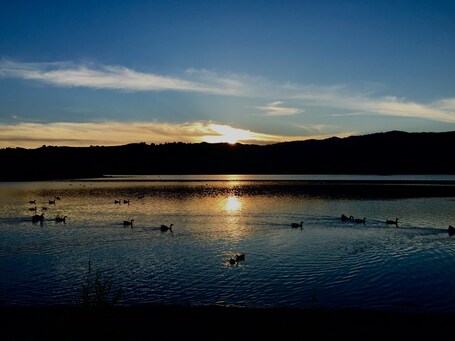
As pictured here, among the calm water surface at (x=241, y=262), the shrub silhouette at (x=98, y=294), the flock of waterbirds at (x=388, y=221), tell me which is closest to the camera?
the shrub silhouette at (x=98, y=294)

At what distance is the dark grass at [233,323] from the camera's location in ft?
45.5

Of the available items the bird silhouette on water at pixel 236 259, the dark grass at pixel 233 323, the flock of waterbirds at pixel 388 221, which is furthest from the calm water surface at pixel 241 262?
the dark grass at pixel 233 323

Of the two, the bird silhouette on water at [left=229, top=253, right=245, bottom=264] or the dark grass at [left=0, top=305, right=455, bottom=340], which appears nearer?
the dark grass at [left=0, top=305, right=455, bottom=340]

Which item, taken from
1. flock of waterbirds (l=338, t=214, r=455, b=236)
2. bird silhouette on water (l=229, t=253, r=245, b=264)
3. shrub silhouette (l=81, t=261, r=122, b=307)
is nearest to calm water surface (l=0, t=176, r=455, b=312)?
bird silhouette on water (l=229, t=253, r=245, b=264)

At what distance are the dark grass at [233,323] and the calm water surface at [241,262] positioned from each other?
5.76 feet

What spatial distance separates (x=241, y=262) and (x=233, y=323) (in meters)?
10.8

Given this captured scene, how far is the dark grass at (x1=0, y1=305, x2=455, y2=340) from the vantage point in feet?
45.5

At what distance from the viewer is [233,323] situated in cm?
1512

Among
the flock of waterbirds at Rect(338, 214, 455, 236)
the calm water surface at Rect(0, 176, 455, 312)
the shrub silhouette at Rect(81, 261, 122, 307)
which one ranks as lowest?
the calm water surface at Rect(0, 176, 455, 312)

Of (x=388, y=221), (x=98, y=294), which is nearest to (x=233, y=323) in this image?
(x=98, y=294)

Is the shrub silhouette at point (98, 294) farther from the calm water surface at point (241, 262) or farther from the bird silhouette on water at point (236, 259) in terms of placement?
the bird silhouette on water at point (236, 259)

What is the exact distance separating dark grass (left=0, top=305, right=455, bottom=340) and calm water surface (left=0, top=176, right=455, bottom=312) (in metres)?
1.76

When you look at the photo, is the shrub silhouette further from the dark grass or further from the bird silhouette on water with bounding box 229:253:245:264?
the bird silhouette on water with bounding box 229:253:245:264

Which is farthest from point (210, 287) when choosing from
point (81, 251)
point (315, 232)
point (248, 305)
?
point (315, 232)
